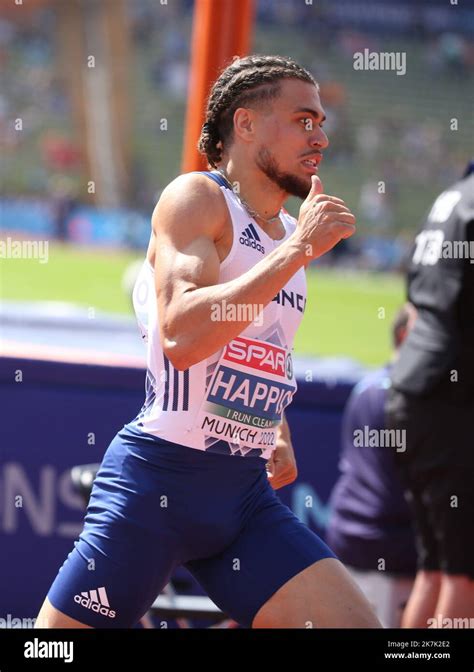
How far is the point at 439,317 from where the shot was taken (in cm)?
402

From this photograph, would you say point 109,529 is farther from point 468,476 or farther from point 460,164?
point 460,164

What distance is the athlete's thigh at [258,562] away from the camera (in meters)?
2.86

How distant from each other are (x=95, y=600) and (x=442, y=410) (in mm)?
1681

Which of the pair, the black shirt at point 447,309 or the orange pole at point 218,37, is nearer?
the black shirt at point 447,309

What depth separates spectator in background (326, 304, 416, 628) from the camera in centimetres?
457

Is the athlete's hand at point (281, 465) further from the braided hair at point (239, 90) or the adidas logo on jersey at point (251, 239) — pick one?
the braided hair at point (239, 90)

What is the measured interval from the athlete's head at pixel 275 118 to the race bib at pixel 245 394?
0.43 metres

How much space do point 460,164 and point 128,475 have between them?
30175mm

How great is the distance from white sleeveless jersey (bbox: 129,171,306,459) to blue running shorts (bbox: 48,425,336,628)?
0.05m

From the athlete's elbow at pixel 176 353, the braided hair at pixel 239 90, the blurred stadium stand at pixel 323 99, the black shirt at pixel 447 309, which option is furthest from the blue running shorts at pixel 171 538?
the blurred stadium stand at pixel 323 99

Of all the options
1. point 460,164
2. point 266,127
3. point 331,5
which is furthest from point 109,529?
point 331,5

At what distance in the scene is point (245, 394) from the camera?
290 centimetres

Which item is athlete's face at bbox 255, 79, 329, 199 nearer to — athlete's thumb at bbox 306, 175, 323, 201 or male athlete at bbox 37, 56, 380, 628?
male athlete at bbox 37, 56, 380, 628

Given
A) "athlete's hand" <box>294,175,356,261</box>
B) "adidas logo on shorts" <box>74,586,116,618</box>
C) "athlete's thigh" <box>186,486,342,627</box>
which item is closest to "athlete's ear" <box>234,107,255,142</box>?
"athlete's hand" <box>294,175,356,261</box>
